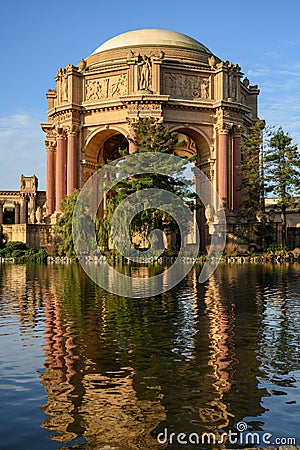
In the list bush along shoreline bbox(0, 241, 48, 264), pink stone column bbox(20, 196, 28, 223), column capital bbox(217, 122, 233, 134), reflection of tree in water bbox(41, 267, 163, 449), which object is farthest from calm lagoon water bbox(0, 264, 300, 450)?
pink stone column bbox(20, 196, 28, 223)

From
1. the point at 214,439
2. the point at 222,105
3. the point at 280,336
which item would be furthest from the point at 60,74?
the point at 214,439

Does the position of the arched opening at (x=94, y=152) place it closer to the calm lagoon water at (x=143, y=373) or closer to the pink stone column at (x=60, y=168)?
the pink stone column at (x=60, y=168)

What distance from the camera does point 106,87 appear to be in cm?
5678

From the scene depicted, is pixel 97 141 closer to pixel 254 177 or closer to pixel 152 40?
pixel 152 40

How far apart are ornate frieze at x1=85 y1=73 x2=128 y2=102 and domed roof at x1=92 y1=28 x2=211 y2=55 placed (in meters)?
4.66

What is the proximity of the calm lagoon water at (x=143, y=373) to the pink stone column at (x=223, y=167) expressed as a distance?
131ft

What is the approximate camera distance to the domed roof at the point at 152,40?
193ft

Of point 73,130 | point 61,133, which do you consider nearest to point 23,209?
point 61,133

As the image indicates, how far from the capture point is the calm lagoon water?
6.22 m

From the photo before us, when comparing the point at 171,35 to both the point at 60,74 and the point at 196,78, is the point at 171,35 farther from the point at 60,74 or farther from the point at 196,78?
the point at 60,74

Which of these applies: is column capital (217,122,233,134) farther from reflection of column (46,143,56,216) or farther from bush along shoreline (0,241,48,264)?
bush along shoreline (0,241,48,264)

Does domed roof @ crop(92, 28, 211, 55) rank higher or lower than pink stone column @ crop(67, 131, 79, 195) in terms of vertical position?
higher

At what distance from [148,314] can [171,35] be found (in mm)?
51159

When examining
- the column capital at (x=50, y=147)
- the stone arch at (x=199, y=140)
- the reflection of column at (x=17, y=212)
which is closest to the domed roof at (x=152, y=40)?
the stone arch at (x=199, y=140)
